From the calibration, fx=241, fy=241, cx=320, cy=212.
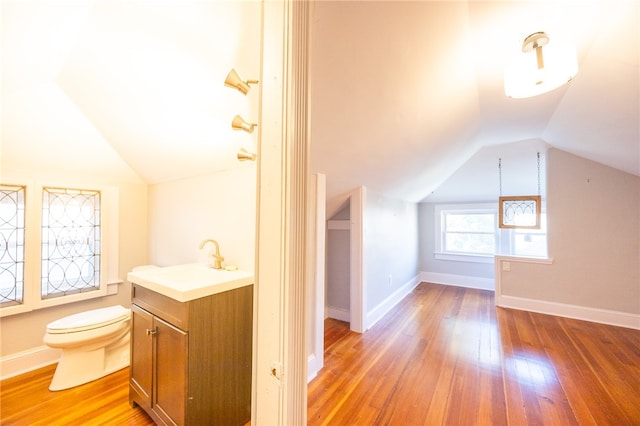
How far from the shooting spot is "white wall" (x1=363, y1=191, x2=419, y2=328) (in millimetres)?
2846

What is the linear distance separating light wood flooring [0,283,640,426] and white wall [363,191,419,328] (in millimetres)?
449

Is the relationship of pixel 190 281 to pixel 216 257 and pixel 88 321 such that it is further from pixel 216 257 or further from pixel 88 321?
pixel 88 321

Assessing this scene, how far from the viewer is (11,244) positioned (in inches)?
75.5

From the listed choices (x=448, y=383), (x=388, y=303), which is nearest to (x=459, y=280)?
(x=388, y=303)

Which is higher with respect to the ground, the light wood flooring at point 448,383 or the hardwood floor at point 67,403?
the hardwood floor at point 67,403

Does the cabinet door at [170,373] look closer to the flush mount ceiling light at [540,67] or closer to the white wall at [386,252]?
the white wall at [386,252]

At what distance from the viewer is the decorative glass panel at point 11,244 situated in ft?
6.19

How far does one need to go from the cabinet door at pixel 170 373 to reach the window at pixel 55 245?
4.99 feet

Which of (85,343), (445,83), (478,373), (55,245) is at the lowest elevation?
(478,373)

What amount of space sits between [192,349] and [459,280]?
4.80 metres

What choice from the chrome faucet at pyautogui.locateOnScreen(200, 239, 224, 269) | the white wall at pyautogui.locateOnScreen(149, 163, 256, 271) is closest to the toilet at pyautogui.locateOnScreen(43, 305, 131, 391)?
the white wall at pyautogui.locateOnScreen(149, 163, 256, 271)

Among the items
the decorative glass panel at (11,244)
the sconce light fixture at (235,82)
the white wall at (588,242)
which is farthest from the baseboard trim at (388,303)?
the decorative glass panel at (11,244)

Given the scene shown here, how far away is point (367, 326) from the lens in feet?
9.08

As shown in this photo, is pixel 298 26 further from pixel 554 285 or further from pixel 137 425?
pixel 554 285
